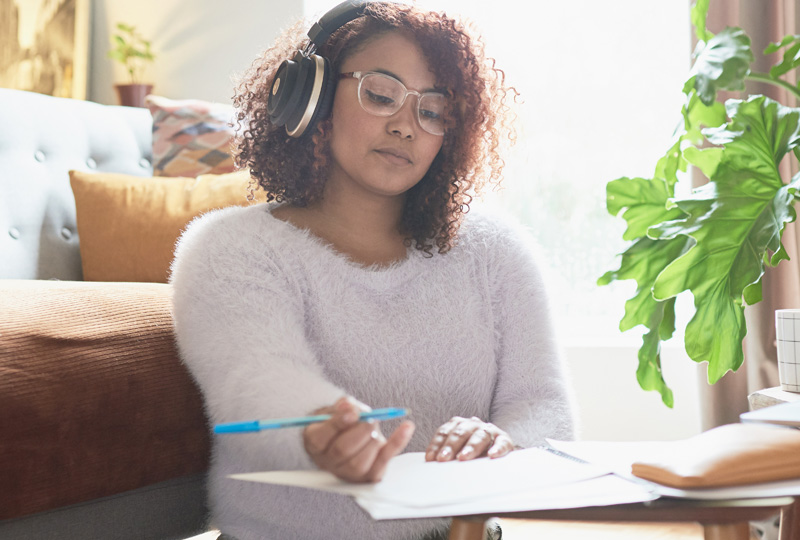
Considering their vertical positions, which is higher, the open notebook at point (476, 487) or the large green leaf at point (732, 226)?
the large green leaf at point (732, 226)

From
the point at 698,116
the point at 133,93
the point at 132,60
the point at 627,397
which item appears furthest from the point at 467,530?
the point at 132,60

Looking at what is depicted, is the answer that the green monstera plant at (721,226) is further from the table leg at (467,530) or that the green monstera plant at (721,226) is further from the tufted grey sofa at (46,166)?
the tufted grey sofa at (46,166)

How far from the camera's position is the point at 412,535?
992 mm

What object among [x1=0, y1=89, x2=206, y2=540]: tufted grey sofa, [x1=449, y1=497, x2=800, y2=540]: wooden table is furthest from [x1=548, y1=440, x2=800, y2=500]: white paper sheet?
[x1=0, y1=89, x2=206, y2=540]: tufted grey sofa

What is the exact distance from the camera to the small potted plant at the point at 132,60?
3.02 meters

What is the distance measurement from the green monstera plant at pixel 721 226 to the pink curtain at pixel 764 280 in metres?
0.99

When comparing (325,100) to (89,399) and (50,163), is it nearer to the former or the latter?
(89,399)

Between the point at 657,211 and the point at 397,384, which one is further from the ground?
the point at 657,211

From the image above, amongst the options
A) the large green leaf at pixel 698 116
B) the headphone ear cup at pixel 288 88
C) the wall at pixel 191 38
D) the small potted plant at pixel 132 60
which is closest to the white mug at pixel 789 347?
the large green leaf at pixel 698 116

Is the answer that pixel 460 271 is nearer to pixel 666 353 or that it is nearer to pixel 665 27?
pixel 666 353

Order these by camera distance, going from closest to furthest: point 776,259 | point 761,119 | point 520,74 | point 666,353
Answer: point 761,119 → point 776,259 → point 666,353 → point 520,74

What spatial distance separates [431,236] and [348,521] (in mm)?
445

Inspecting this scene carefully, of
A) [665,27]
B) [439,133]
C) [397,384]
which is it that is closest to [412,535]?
[397,384]

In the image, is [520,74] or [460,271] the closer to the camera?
[460,271]
